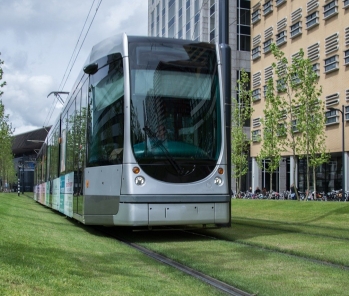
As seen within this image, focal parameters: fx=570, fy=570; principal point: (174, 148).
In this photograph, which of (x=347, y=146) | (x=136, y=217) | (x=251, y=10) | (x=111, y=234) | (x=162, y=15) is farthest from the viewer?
(x=162, y=15)

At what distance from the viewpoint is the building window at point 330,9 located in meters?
39.6

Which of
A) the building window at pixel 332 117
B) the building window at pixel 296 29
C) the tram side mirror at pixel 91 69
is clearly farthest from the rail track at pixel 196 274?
the building window at pixel 296 29

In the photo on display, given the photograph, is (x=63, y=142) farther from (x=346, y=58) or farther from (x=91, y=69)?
(x=346, y=58)

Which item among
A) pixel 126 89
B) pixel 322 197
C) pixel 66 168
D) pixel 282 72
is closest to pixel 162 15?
pixel 322 197

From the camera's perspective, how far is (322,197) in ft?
134

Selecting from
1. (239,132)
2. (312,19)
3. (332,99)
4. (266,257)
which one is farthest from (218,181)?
(312,19)

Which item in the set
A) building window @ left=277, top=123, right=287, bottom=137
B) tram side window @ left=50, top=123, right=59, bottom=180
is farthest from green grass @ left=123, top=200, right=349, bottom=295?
building window @ left=277, top=123, right=287, bottom=137

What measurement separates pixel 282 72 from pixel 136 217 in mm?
22357

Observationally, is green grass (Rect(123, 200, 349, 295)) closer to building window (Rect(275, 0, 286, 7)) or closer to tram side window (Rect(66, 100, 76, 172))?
tram side window (Rect(66, 100, 76, 172))

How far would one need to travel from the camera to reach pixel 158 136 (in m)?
10.5

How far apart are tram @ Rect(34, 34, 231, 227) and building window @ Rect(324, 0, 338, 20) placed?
31.0 meters

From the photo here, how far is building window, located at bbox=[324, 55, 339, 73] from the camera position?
129ft

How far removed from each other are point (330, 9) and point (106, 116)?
32764mm

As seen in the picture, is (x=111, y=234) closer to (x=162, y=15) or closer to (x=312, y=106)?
(x=312, y=106)
